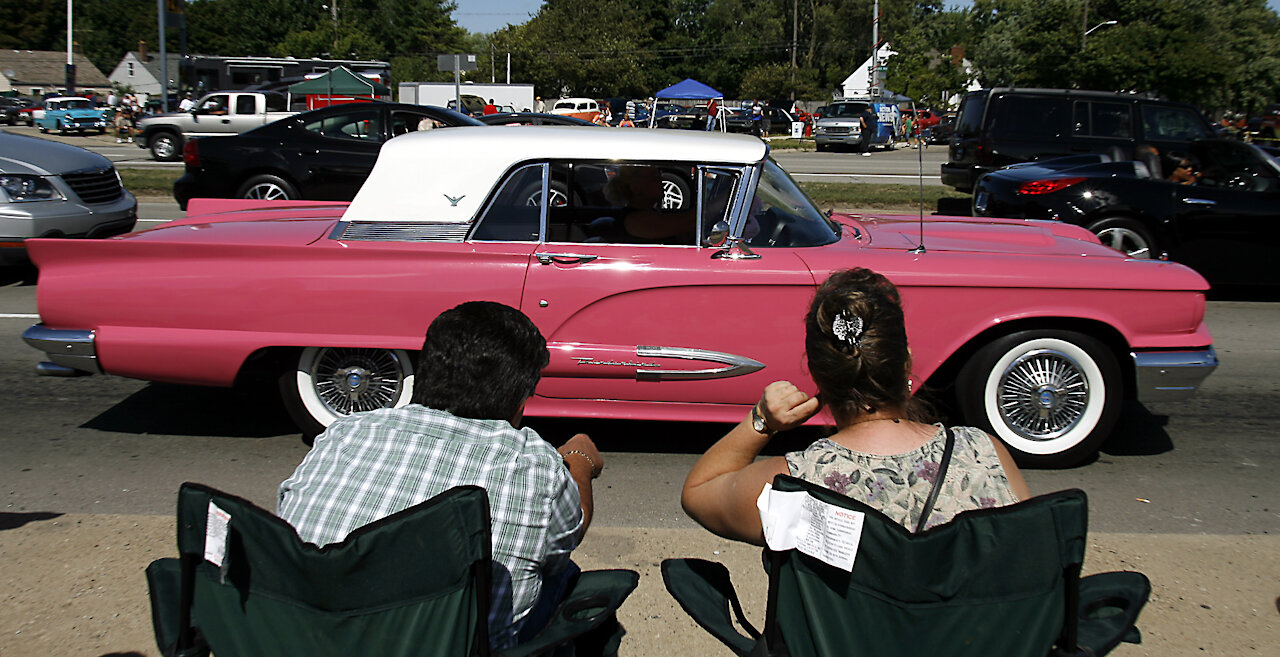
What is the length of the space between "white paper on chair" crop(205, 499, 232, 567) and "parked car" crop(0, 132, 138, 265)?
308 inches

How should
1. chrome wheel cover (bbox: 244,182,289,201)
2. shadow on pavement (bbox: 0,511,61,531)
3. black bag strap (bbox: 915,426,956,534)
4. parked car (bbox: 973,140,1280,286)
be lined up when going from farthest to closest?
chrome wheel cover (bbox: 244,182,289,201) → parked car (bbox: 973,140,1280,286) → shadow on pavement (bbox: 0,511,61,531) → black bag strap (bbox: 915,426,956,534)

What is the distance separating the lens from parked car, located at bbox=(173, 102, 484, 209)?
11.8 m

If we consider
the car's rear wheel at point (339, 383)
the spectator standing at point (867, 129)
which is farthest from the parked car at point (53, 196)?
the spectator standing at point (867, 129)

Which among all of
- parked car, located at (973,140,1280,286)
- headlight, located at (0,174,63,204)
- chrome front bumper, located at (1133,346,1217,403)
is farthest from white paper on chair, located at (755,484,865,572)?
headlight, located at (0,174,63,204)

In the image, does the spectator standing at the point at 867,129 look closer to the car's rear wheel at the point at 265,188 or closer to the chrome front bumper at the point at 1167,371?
the car's rear wheel at the point at 265,188

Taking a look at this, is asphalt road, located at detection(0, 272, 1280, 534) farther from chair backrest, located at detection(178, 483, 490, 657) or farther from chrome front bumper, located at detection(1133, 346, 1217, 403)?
chair backrest, located at detection(178, 483, 490, 657)

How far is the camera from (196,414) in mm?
5559

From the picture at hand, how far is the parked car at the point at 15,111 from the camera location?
50.3 meters

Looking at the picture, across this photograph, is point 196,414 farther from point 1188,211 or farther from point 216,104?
point 216,104

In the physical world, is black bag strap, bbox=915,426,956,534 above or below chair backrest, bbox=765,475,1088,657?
above

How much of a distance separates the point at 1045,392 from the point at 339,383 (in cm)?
337

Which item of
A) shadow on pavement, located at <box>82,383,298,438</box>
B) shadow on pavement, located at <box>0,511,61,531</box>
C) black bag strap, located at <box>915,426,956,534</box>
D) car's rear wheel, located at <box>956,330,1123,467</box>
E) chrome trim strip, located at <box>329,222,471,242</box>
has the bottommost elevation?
shadow on pavement, located at <box>0,511,61,531</box>

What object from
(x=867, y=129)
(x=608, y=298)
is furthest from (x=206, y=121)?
(x=608, y=298)

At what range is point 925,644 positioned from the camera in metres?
2.03
